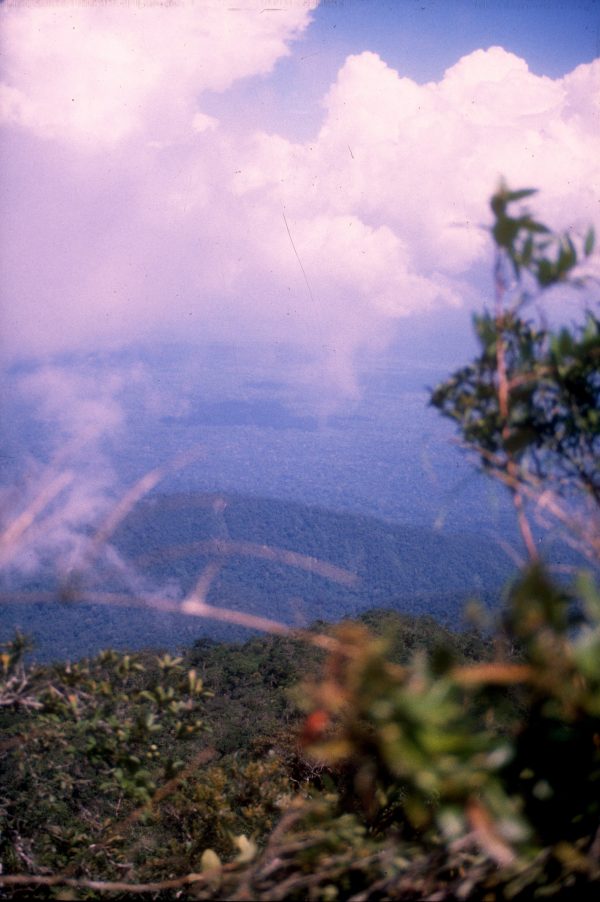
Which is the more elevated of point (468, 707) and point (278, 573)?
point (278, 573)

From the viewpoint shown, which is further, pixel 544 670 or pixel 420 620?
pixel 420 620

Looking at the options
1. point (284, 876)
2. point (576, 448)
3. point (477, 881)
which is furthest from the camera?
point (576, 448)

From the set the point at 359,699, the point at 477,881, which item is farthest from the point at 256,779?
the point at 359,699

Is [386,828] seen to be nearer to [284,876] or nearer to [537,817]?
[284,876]

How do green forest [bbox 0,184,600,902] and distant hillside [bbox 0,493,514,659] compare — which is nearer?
green forest [bbox 0,184,600,902]

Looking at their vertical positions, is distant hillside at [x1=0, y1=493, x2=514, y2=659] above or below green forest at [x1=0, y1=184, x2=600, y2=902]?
above

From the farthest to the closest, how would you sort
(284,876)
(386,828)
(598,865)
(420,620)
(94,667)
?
(420,620) → (94,667) → (386,828) → (284,876) → (598,865)

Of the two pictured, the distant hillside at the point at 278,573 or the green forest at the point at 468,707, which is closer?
the green forest at the point at 468,707

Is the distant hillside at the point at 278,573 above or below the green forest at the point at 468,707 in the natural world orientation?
above
